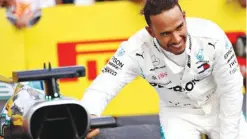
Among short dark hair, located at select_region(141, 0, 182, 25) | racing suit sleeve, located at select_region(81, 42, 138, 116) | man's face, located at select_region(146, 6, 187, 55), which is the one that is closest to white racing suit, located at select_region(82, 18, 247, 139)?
racing suit sleeve, located at select_region(81, 42, 138, 116)

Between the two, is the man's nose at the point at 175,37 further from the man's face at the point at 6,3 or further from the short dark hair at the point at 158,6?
the man's face at the point at 6,3

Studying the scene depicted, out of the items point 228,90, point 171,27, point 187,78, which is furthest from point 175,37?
point 228,90

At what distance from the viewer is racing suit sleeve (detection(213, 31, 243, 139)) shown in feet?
14.7

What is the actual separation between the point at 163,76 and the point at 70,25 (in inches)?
93.2

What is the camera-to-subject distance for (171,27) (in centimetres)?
409

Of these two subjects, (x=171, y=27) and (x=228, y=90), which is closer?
(x=171, y=27)

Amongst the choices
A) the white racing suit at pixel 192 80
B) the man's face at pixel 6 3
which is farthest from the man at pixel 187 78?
the man's face at pixel 6 3

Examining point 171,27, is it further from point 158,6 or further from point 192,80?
point 192,80

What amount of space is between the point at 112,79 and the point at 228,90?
72 centimetres

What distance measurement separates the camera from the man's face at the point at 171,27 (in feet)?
13.4

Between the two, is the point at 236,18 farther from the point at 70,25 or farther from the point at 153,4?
the point at 153,4

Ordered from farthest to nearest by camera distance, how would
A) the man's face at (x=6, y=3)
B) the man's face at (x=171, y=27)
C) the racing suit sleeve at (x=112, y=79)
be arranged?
the man's face at (x=6, y=3)
the racing suit sleeve at (x=112, y=79)
the man's face at (x=171, y=27)

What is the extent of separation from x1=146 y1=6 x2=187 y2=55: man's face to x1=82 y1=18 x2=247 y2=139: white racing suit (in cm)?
24

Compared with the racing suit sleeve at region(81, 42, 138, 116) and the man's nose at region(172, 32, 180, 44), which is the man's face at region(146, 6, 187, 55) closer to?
the man's nose at region(172, 32, 180, 44)
